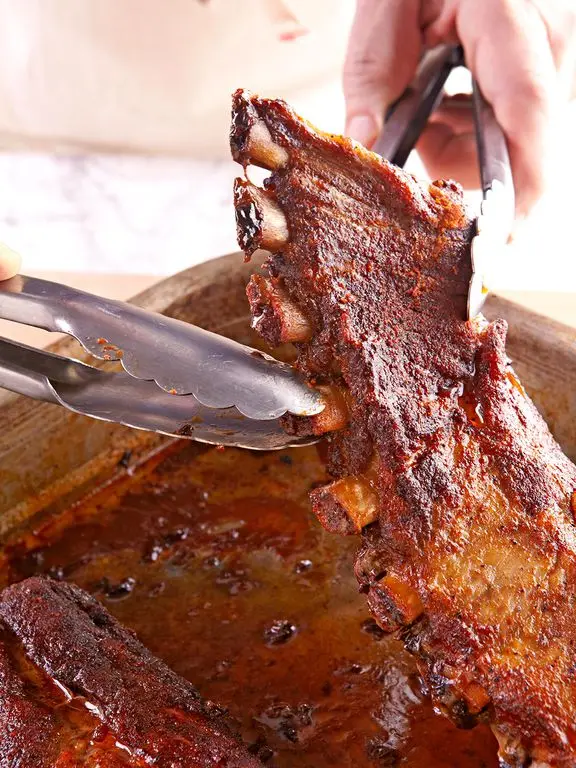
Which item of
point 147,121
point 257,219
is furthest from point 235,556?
point 147,121

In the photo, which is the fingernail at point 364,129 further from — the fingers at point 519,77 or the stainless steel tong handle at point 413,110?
the fingers at point 519,77

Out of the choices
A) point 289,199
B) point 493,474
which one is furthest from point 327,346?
point 493,474

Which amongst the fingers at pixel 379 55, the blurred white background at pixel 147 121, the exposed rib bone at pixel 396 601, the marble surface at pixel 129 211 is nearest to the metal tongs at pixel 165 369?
the exposed rib bone at pixel 396 601

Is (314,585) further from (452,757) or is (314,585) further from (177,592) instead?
(452,757)

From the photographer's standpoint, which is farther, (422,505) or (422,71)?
(422,71)

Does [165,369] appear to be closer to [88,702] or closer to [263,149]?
[263,149]

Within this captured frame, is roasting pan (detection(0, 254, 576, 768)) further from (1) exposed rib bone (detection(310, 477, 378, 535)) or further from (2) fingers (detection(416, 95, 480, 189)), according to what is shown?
(2) fingers (detection(416, 95, 480, 189))

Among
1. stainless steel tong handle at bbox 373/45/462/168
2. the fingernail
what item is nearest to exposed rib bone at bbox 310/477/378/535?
stainless steel tong handle at bbox 373/45/462/168
